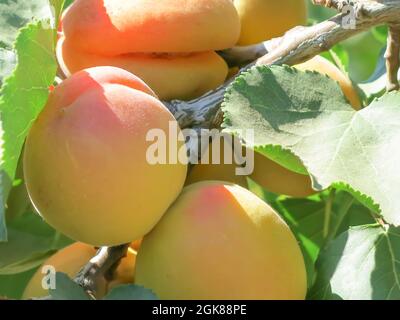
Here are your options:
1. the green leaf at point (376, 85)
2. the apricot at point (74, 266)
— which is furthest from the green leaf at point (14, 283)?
the green leaf at point (376, 85)

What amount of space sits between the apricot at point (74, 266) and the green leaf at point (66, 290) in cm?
9

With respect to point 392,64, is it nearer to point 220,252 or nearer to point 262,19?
point 262,19

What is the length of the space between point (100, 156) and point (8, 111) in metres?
0.10

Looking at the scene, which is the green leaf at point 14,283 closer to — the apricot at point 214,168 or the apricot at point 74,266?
the apricot at point 74,266

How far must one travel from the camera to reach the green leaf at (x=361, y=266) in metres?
0.93

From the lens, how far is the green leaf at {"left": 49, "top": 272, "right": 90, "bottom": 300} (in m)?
0.86

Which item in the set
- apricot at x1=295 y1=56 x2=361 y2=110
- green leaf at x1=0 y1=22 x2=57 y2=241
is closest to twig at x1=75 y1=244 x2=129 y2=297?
green leaf at x1=0 y1=22 x2=57 y2=241

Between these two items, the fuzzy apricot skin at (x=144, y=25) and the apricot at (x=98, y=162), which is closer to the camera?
the apricot at (x=98, y=162)

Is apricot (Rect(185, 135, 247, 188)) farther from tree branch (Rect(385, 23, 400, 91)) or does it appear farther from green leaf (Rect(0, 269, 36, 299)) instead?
green leaf (Rect(0, 269, 36, 299))

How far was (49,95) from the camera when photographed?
2.92 ft

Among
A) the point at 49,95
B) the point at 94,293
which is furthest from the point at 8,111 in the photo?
the point at 94,293

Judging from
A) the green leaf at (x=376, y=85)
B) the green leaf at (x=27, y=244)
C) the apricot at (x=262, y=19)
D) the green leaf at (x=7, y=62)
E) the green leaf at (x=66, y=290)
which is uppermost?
the green leaf at (x=7, y=62)

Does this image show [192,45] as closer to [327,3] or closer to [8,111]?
[327,3]

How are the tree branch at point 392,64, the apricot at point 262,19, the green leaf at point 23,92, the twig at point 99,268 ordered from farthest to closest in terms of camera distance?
1. the apricot at point 262,19
2. the tree branch at point 392,64
3. the twig at point 99,268
4. the green leaf at point 23,92
